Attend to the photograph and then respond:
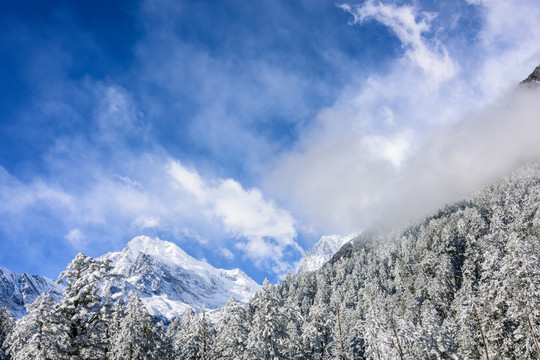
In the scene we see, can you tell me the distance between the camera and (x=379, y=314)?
58.9m

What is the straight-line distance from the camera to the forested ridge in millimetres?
19094

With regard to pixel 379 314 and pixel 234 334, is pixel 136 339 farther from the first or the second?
pixel 379 314

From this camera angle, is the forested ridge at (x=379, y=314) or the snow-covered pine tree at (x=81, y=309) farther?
the forested ridge at (x=379, y=314)

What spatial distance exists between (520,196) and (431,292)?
53168 millimetres

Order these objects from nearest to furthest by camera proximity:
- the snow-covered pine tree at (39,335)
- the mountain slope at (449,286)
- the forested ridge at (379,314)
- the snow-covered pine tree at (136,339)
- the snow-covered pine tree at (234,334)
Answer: the snow-covered pine tree at (39,335) < the forested ridge at (379,314) < the snow-covered pine tree at (136,339) < the snow-covered pine tree at (234,334) < the mountain slope at (449,286)

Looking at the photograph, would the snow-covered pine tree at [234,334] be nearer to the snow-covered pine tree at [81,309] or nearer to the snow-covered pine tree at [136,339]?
the snow-covered pine tree at [136,339]

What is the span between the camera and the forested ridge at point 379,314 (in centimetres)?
1909

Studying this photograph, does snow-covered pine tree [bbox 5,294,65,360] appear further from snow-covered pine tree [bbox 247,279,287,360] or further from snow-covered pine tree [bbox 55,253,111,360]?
snow-covered pine tree [bbox 247,279,287,360]

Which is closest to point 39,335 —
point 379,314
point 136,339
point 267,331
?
point 136,339

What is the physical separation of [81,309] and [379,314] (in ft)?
174

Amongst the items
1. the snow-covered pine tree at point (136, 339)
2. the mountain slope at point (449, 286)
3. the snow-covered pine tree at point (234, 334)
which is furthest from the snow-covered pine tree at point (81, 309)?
the mountain slope at point (449, 286)

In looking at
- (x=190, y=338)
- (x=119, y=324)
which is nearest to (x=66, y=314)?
(x=119, y=324)

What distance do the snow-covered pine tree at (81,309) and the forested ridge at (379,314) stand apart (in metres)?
0.06

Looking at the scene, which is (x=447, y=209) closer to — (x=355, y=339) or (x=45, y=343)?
(x=355, y=339)
